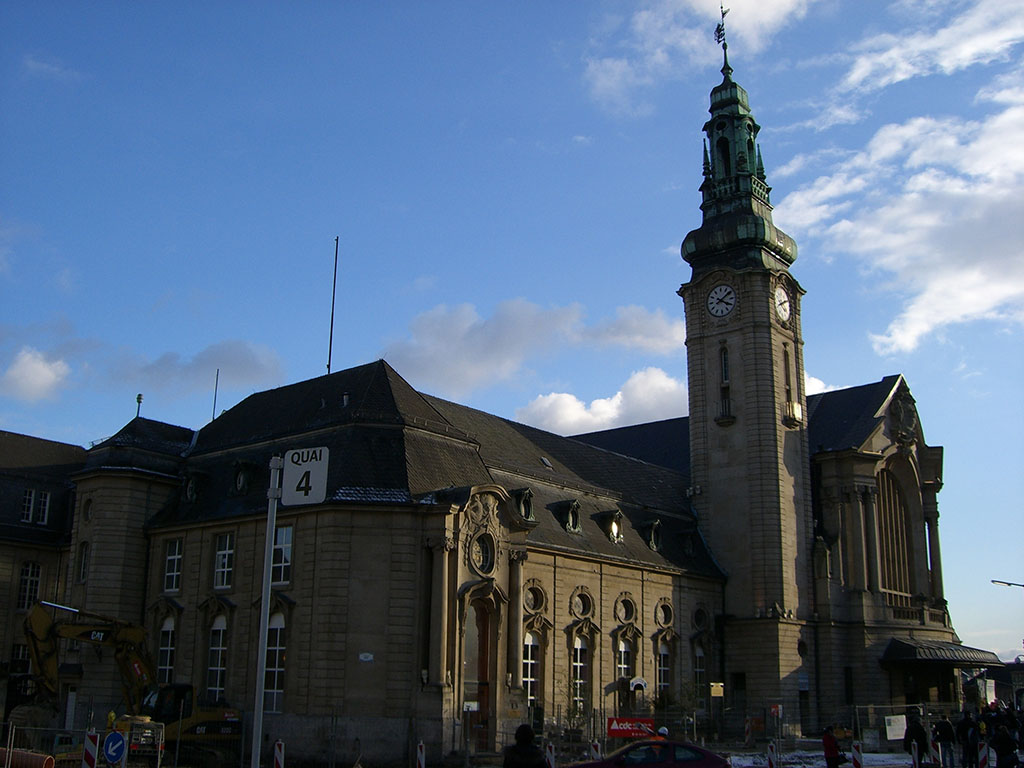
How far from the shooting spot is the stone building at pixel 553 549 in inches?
A: 1380

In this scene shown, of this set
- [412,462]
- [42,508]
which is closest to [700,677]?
[412,462]

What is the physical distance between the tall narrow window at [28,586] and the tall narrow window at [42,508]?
223 cm

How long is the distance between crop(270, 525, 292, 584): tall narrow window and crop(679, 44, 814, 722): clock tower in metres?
Result: 24.4

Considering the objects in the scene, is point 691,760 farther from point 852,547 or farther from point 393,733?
point 852,547

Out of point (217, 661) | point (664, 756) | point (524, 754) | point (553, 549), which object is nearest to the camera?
point (524, 754)

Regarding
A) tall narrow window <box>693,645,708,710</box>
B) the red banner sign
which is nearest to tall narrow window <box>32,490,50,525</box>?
tall narrow window <box>693,645,708,710</box>

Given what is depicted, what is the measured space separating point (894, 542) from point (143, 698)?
40.9 m

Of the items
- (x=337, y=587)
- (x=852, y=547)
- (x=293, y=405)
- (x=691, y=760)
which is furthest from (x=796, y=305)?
(x=691, y=760)

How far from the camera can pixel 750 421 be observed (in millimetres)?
53500

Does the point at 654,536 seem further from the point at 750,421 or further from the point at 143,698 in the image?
the point at 143,698

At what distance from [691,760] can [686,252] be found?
39089 mm

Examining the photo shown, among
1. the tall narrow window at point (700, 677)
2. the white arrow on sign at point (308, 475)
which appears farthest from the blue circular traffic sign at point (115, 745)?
the tall narrow window at point (700, 677)

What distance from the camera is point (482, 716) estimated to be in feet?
119

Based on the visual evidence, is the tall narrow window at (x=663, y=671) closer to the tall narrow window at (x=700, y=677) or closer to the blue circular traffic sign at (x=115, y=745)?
the tall narrow window at (x=700, y=677)
